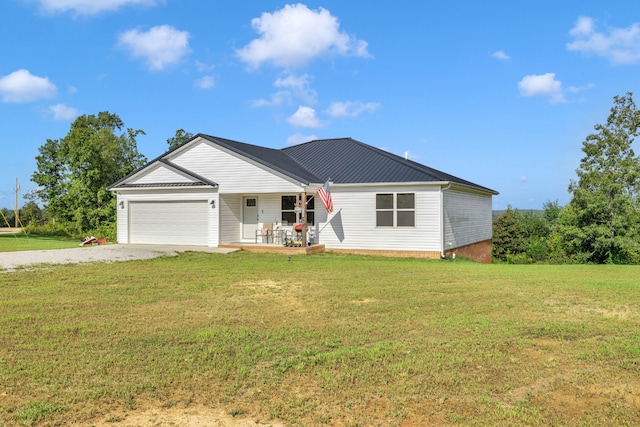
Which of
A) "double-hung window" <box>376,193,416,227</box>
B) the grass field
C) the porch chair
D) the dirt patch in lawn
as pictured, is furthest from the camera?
the porch chair

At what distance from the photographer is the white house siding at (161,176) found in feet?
67.9

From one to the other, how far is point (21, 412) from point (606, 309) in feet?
26.7

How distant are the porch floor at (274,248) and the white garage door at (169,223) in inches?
63.2

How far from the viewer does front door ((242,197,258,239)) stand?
2127 cm

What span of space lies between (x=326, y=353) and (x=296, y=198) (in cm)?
1503

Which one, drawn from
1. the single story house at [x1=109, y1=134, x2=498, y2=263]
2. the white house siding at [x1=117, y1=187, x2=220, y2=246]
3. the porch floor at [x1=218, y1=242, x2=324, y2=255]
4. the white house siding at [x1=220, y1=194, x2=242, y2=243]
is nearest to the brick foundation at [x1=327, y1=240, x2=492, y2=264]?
the single story house at [x1=109, y1=134, x2=498, y2=263]

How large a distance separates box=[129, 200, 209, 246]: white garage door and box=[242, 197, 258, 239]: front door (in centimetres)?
180

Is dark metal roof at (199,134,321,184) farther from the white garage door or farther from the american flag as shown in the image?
the white garage door

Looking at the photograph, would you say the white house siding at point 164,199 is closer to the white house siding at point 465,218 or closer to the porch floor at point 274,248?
the porch floor at point 274,248

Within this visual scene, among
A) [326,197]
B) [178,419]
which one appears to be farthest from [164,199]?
Result: [178,419]

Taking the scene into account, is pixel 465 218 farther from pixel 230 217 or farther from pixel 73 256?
pixel 73 256

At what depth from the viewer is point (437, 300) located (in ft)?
28.1

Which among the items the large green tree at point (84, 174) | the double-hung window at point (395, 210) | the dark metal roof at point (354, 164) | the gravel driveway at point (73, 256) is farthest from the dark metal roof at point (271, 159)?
the large green tree at point (84, 174)

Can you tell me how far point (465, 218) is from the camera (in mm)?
21188
